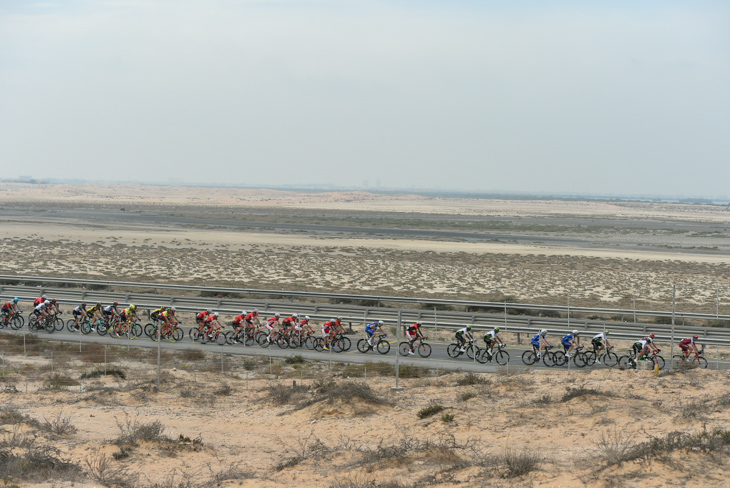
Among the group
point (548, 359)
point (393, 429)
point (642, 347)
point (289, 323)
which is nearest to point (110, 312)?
point (289, 323)

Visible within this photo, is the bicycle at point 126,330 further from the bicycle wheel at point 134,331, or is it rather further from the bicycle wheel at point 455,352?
the bicycle wheel at point 455,352

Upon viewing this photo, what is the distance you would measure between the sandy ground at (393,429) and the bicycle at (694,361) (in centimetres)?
263

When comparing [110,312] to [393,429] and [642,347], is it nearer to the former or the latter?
[393,429]

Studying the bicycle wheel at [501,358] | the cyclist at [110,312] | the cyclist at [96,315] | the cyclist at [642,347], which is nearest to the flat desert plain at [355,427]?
the cyclist at [642,347]

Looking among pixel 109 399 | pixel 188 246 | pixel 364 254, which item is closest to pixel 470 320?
pixel 109 399

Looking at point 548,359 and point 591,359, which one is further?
point 591,359

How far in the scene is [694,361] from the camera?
23.7m

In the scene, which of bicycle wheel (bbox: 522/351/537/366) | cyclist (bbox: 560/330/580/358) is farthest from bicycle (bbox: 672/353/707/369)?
bicycle wheel (bbox: 522/351/537/366)

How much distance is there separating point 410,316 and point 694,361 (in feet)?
Answer: 42.5

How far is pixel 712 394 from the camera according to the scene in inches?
656

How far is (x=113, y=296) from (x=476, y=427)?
25705 mm

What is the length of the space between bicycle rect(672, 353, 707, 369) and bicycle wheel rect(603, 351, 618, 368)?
2.09m

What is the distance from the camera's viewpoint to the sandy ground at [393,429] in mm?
11117

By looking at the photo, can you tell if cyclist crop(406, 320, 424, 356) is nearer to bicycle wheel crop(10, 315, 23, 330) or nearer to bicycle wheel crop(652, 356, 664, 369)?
bicycle wheel crop(652, 356, 664, 369)
